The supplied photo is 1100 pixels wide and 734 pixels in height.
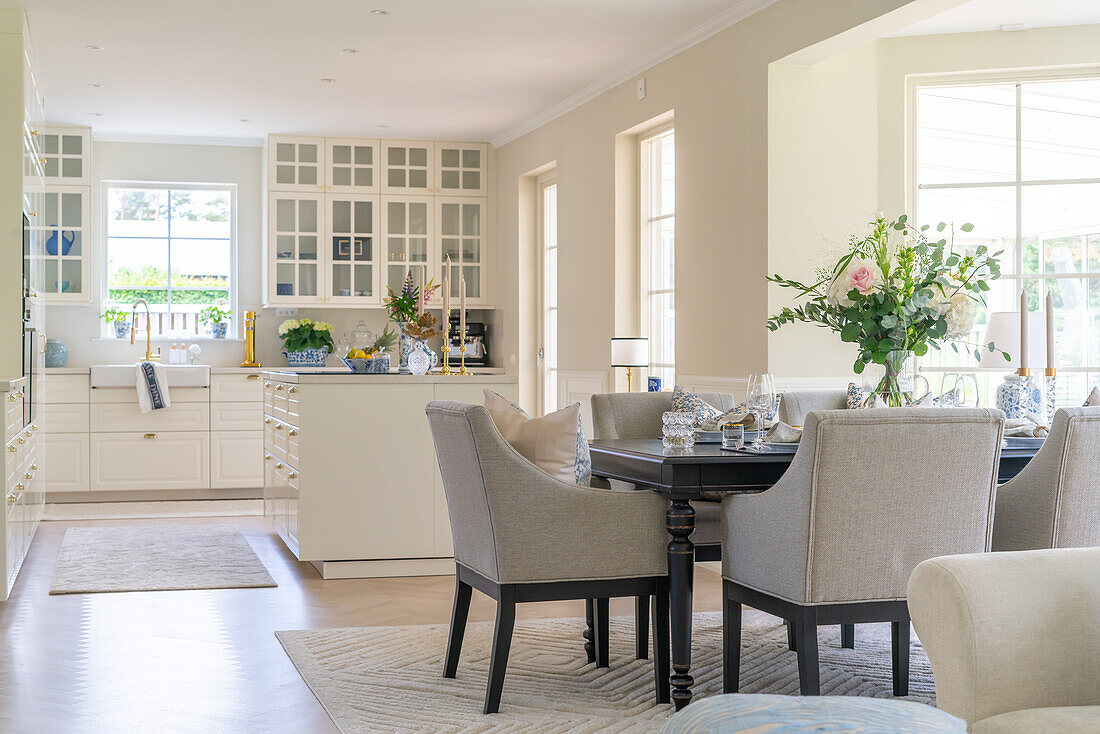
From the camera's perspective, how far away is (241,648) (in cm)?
377

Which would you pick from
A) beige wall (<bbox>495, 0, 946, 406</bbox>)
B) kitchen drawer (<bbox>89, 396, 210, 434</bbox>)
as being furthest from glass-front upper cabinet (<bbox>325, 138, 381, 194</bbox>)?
kitchen drawer (<bbox>89, 396, 210, 434</bbox>)

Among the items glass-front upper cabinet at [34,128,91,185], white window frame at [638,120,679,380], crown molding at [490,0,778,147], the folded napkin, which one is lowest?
the folded napkin

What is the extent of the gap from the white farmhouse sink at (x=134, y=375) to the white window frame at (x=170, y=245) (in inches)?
28.8

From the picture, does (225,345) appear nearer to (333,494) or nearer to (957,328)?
(333,494)

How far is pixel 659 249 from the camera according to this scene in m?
6.16

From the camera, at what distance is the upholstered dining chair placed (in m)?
2.99

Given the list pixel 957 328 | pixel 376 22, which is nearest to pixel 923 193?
pixel 957 328

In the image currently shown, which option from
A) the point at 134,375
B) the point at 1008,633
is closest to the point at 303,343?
the point at 134,375

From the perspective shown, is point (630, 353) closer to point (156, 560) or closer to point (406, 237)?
point (156, 560)

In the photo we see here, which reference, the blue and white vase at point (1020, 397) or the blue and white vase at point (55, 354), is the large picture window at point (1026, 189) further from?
the blue and white vase at point (55, 354)

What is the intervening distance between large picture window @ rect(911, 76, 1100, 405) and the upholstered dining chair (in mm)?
2671

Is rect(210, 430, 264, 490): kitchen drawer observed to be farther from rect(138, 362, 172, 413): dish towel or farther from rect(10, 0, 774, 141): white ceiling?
rect(10, 0, 774, 141): white ceiling

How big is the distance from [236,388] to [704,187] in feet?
13.1

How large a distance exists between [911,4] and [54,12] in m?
3.77
